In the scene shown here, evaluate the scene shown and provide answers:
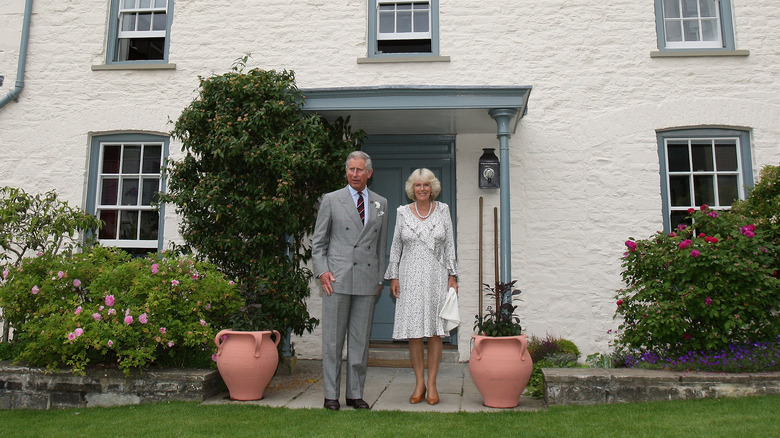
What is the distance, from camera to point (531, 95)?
267 inches

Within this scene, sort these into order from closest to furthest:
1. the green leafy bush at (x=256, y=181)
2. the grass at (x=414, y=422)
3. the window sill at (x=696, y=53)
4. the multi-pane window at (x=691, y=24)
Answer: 1. the grass at (x=414, y=422)
2. the green leafy bush at (x=256, y=181)
3. the window sill at (x=696, y=53)
4. the multi-pane window at (x=691, y=24)

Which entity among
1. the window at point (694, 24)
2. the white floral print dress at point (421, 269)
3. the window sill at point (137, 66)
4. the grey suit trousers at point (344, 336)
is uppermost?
the window at point (694, 24)

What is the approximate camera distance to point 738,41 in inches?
266

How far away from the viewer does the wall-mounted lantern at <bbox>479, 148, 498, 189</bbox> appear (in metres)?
6.52

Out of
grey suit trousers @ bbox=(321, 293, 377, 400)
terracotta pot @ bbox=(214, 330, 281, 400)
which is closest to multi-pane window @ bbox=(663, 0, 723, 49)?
grey suit trousers @ bbox=(321, 293, 377, 400)

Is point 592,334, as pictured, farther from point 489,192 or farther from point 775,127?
point 775,127

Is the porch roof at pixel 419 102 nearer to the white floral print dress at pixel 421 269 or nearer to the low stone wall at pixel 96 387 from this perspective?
the white floral print dress at pixel 421 269

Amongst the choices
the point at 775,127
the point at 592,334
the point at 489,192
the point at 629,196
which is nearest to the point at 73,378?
the point at 489,192

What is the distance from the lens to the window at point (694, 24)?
6.87 meters

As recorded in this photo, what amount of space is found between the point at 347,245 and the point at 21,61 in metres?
5.50

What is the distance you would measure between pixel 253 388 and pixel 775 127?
6.11 m

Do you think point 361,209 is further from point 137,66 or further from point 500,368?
point 137,66

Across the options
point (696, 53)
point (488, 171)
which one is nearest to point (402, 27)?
point (488, 171)

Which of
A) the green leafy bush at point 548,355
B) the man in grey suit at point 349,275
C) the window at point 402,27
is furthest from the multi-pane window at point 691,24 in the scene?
the man in grey suit at point 349,275
